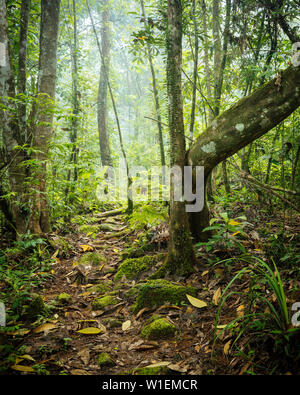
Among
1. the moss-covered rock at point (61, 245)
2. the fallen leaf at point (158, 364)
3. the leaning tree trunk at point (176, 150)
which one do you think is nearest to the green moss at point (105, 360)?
the fallen leaf at point (158, 364)

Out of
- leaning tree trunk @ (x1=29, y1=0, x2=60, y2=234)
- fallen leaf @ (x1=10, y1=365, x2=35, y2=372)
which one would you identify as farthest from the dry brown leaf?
leaning tree trunk @ (x1=29, y1=0, x2=60, y2=234)

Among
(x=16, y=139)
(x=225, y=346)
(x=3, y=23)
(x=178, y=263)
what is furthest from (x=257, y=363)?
(x=3, y=23)

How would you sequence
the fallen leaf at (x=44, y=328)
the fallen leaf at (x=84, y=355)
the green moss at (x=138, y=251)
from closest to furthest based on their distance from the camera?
the fallen leaf at (x=84, y=355) → the fallen leaf at (x=44, y=328) → the green moss at (x=138, y=251)

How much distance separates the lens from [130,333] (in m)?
2.34

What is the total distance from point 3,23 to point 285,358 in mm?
5096

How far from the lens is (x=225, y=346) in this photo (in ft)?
5.77

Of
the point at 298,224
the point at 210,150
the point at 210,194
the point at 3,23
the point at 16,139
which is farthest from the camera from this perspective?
the point at 210,194

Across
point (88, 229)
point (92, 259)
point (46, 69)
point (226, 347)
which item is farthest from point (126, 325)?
point (46, 69)

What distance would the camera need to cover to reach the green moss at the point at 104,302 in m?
2.83

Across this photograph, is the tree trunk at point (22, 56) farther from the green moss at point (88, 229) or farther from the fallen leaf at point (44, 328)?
the fallen leaf at point (44, 328)

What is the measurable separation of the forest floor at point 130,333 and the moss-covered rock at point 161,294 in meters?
0.07

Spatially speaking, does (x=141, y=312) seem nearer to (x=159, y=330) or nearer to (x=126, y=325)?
(x=126, y=325)

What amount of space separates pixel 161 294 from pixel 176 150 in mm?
1715

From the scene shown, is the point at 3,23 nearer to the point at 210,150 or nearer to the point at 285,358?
the point at 210,150
